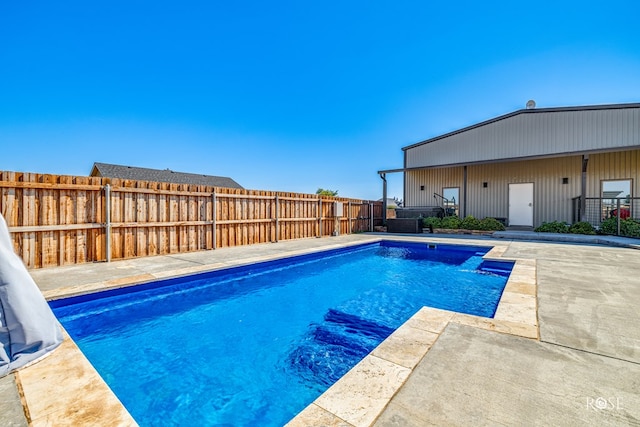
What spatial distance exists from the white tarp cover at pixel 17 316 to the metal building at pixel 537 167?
12.6 m

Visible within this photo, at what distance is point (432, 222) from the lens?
37.9 feet

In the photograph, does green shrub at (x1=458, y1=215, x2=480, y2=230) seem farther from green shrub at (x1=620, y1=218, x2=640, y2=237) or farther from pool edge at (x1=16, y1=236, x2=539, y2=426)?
pool edge at (x1=16, y1=236, x2=539, y2=426)

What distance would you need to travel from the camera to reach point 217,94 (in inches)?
423

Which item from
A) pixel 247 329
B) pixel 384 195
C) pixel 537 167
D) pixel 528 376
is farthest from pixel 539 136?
pixel 247 329

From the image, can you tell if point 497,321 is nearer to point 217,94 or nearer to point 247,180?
point 217,94

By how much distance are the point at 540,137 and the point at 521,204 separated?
292cm

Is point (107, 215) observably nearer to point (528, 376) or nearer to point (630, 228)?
point (528, 376)

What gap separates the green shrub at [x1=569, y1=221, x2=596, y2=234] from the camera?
29.4 feet

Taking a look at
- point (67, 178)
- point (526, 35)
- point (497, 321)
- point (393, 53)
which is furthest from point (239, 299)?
point (526, 35)

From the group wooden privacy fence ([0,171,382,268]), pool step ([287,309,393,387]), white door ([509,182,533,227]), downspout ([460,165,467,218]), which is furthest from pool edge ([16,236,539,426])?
white door ([509,182,533,227])

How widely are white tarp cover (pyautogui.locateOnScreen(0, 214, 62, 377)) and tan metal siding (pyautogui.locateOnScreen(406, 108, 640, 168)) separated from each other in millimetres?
13112

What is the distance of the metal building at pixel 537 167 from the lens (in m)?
9.74

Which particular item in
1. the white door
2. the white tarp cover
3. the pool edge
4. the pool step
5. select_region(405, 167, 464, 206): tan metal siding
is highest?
select_region(405, 167, 464, 206): tan metal siding

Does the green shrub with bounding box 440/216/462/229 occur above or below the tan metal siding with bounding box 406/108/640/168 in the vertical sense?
below
